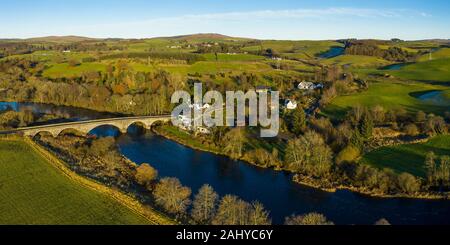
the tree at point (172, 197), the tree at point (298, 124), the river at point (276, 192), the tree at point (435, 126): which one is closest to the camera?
the tree at point (172, 197)

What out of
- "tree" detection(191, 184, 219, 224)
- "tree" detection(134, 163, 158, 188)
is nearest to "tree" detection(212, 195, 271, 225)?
"tree" detection(191, 184, 219, 224)

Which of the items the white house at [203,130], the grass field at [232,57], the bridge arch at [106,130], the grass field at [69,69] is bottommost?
the bridge arch at [106,130]

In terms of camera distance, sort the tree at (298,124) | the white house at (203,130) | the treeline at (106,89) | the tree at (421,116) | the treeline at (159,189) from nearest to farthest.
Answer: the treeline at (159,189) < the tree at (298,124) < the tree at (421,116) < the white house at (203,130) < the treeline at (106,89)

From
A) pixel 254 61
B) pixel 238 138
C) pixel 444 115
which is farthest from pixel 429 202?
pixel 254 61

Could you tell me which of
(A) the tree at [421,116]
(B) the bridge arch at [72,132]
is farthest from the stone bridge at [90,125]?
(A) the tree at [421,116]

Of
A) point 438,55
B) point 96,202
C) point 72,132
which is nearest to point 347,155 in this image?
point 96,202

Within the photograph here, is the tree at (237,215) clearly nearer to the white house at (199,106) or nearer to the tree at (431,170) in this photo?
the tree at (431,170)

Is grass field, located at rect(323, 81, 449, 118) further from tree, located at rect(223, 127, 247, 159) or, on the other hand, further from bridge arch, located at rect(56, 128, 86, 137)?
bridge arch, located at rect(56, 128, 86, 137)
